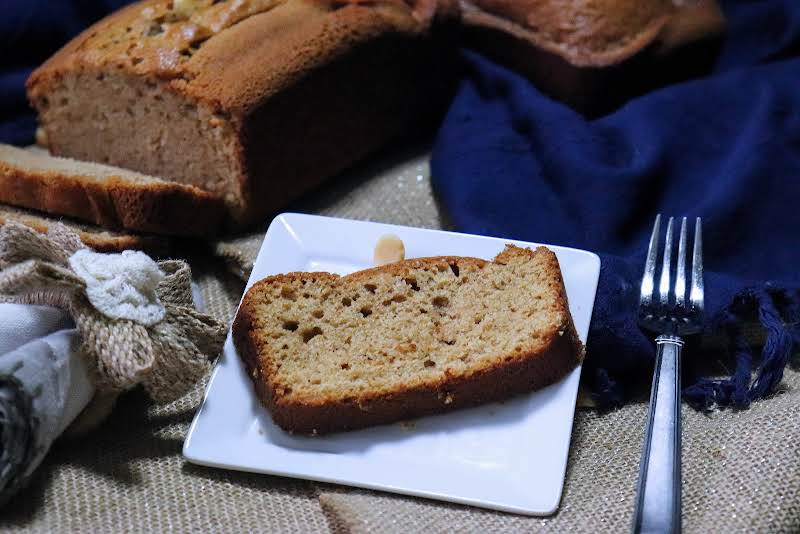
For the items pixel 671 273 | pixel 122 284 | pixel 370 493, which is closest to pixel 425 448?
pixel 370 493

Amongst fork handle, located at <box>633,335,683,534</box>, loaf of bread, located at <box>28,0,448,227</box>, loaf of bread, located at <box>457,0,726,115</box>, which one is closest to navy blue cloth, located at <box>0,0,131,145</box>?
loaf of bread, located at <box>28,0,448,227</box>

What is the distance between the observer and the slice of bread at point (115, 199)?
2.17 metres

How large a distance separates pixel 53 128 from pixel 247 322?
107 centimetres

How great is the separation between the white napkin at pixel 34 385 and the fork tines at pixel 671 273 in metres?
1.10

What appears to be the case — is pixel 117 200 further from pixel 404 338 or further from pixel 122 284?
pixel 404 338

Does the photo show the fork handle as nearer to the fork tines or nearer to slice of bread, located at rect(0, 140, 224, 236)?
the fork tines

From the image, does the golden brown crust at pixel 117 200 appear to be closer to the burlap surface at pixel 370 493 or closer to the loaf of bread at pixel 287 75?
the loaf of bread at pixel 287 75

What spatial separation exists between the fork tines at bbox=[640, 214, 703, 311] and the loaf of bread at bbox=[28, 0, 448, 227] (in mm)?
863

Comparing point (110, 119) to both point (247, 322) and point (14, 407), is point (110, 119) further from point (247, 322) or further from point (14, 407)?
point (14, 407)

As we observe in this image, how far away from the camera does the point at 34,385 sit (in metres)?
1.53

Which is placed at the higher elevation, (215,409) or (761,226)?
(215,409)

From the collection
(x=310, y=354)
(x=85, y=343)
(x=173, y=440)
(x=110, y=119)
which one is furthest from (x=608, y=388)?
(x=110, y=119)

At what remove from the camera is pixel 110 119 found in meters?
2.39

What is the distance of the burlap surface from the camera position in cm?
154
